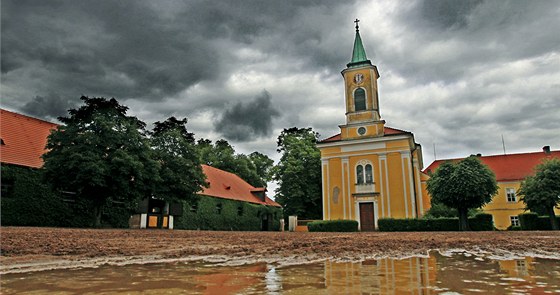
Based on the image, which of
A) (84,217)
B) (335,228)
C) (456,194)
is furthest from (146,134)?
(456,194)

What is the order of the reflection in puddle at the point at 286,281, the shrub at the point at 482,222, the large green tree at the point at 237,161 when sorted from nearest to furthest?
1. the reflection in puddle at the point at 286,281
2. the shrub at the point at 482,222
3. the large green tree at the point at 237,161

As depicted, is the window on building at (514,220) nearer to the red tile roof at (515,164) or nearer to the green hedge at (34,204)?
the red tile roof at (515,164)

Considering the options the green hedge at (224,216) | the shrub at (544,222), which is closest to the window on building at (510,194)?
the shrub at (544,222)

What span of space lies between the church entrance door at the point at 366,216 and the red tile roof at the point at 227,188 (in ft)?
42.6

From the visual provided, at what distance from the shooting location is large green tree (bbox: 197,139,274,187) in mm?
51156

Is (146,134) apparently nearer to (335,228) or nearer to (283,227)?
(335,228)

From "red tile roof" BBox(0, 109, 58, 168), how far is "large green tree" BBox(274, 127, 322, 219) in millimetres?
22951

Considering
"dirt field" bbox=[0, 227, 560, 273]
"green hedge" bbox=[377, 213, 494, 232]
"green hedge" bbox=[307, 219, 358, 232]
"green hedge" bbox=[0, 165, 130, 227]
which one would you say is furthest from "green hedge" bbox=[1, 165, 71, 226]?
"green hedge" bbox=[377, 213, 494, 232]

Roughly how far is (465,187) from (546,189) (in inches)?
242

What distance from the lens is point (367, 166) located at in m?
32.2

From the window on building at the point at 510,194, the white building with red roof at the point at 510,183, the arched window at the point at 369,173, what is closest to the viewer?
the arched window at the point at 369,173

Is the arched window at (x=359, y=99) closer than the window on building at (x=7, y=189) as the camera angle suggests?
No

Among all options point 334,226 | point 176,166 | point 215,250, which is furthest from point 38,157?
point 215,250

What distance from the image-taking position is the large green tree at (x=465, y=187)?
23828mm
